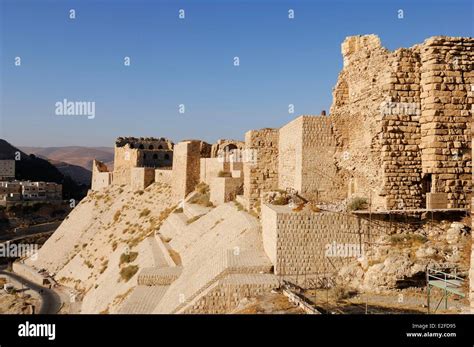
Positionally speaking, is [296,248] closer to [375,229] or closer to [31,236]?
[375,229]

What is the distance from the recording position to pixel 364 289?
32.3ft

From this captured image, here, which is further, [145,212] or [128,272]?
[145,212]

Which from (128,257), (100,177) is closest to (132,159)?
(100,177)

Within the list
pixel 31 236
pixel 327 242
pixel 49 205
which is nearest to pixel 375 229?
pixel 327 242

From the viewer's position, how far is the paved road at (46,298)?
870 inches

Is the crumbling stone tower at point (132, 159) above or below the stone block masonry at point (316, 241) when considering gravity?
above

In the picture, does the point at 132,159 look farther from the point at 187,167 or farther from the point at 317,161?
the point at 317,161

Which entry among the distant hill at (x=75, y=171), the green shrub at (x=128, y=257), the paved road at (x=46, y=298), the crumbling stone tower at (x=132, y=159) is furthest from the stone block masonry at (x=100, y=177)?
the distant hill at (x=75, y=171)

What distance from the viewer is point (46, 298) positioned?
24.4 metres

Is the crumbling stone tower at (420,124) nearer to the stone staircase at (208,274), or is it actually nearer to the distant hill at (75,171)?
the stone staircase at (208,274)

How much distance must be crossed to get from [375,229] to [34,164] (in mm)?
82492

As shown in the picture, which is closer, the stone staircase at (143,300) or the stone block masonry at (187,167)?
the stone staircase at (143,300)

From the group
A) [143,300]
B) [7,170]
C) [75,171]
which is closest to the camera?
[143,300]

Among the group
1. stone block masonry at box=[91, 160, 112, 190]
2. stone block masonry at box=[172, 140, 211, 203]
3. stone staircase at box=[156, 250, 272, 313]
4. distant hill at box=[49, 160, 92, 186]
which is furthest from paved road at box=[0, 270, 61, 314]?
distant hill at box=[49, 160, 92, 186]
